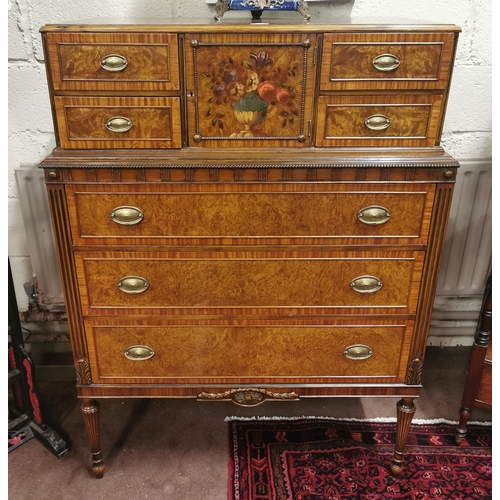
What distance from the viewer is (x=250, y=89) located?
4.96ft

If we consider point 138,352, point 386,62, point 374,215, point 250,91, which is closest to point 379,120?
point 386,62

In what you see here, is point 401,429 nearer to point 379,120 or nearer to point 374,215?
point 374,215

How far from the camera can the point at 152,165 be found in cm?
153

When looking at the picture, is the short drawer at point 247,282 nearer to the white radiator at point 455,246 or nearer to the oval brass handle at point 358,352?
the oval brass handle at point 358,352

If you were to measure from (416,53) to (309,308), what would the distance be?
32.6 inches

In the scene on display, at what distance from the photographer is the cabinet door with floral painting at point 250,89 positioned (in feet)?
4.79

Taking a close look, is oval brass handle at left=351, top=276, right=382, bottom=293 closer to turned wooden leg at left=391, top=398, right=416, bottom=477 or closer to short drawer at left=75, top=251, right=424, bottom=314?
short drawer at left=75, top=251, right=424, bottom=314

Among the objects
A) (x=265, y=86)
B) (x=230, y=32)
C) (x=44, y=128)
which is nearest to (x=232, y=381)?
(x=265, y=86)

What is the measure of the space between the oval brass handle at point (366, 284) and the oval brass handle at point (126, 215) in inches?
27.6

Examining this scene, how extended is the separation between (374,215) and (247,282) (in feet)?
1.47

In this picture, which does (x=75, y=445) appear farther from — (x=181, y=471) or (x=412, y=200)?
(x=412, y=200)

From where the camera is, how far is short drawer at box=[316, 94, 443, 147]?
5.04 feet


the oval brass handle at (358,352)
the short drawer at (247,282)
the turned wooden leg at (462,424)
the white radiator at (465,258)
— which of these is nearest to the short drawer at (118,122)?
the short drawer at (247,282)

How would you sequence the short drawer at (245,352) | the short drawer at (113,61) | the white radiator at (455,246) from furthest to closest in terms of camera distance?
the white radiator at (455,246) < the short drawer at (245,352) < the short drawer at (113,61)
